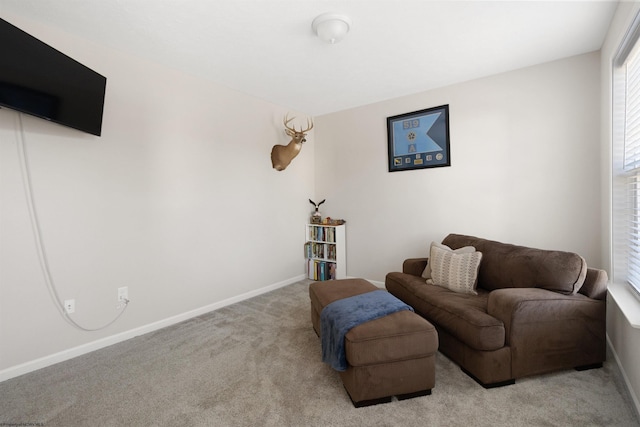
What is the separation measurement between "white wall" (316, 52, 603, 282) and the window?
55 centimetres

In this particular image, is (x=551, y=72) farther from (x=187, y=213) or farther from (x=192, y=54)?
(x=187, y=213)

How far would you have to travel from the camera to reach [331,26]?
2.07 meters

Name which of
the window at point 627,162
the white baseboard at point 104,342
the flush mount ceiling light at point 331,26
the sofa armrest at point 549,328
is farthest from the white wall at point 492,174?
the white baseboard at point 104,342

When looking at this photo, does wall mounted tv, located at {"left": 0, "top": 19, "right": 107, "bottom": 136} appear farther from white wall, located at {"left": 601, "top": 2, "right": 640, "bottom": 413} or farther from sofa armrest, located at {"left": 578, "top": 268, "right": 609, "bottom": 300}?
sofa armrest, located at {"left": 578, "top": 268, "right": 609, "bottom": 300}

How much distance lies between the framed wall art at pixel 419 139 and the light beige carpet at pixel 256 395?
86.7 inches

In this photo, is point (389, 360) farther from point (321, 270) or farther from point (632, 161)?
point (321, 270)

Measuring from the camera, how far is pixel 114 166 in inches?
95.0

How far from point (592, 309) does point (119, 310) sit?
11.6 feet

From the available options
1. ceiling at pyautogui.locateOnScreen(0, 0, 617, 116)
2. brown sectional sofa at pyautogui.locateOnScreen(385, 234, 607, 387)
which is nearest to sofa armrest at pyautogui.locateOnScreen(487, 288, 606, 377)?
brown sectional sofa at pyautogui.locateOnScreen(385, 234, 607, 387)

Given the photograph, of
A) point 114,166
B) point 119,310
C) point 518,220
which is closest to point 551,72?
point 518,220

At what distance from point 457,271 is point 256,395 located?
1.82 m

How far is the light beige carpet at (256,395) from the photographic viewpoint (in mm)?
1527

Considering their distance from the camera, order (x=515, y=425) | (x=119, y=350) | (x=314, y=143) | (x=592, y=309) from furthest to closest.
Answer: (x=314, y=143) → (x=119, y=350) → (x=592, y=309) → (x=515, y=425)

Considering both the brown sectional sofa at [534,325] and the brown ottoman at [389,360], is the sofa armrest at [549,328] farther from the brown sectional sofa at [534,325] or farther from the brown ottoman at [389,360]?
the brown ottoman at [389,360]
